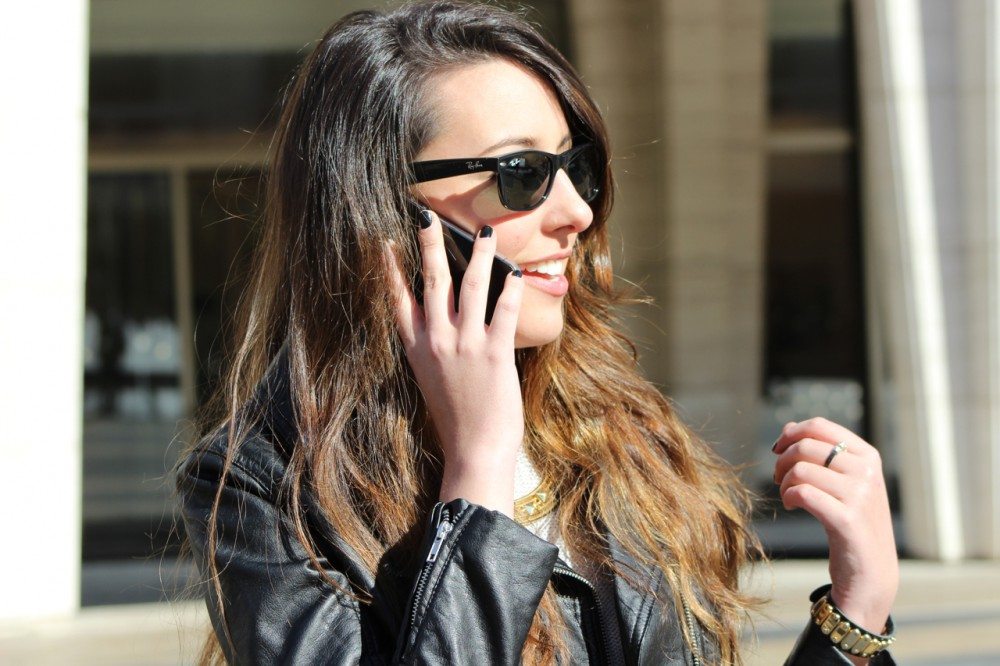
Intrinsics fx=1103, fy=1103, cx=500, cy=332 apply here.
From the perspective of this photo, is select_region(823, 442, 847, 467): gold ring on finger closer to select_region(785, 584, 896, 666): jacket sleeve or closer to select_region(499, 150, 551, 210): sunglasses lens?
select_region(785, 584, 896, 666): jacket sleeve

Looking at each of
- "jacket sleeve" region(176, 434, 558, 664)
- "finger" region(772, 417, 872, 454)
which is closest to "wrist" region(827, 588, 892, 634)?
"finger" region(772, 417, 872, 454)

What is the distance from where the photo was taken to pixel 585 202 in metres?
1.97

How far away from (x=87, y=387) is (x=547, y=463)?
29.9 feet

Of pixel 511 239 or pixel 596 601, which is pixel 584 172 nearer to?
pixel 511 239

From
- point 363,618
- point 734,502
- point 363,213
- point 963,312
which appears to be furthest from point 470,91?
point 963,312

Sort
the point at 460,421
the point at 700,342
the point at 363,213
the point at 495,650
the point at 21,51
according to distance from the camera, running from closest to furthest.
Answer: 1. the point at 495,650
2. the point at 460,421
3. the point at 363,213
4. the point at 21,51
5. the point at 700,342

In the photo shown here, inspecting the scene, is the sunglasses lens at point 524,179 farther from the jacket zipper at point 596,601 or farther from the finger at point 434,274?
the jacket zipper at point 596,601

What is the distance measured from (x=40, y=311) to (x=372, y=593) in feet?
19.1

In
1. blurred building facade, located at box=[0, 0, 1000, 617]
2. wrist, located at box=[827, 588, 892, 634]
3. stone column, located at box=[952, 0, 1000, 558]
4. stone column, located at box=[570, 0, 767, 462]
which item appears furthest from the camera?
stone column, located at box=[570, 0, 767, 462]

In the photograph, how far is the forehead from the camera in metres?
1.77

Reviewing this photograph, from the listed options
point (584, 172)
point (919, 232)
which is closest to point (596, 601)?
point (584, 172)

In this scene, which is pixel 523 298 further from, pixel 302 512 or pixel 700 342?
pixel 700 342

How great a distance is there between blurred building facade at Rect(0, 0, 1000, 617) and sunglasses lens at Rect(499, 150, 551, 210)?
5390 mm

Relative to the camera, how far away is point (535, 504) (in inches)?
75.1
